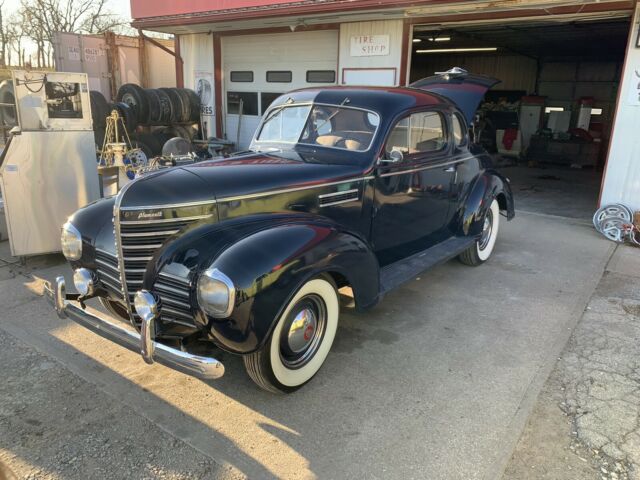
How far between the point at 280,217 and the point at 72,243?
1.41 metres

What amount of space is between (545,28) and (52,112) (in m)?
10.9

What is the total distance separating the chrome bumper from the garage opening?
935 centimetres

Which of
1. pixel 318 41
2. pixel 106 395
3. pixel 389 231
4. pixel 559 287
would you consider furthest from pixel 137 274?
pixel 318 41

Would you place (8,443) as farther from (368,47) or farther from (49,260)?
(368,47)

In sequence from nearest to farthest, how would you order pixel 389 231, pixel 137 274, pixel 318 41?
pixel 137 274 → pixel 389 231 → pixel 318 41

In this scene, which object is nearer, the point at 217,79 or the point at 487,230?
the point at 487,230

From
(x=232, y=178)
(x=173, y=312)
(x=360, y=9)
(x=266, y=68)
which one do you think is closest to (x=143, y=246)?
(x=173, y=312)

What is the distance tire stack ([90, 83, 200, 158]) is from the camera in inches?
449

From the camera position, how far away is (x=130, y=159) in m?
9.63

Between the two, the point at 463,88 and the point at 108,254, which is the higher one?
the point at 463,88

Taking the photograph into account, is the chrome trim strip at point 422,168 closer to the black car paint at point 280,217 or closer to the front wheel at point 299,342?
the black car paint at point 280,217

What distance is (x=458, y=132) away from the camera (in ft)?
16.6

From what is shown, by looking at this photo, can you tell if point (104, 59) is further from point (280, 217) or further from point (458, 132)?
point (280, 217)

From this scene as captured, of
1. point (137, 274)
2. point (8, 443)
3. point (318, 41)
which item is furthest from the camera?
point (318, 41)
